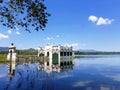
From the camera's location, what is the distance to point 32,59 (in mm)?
82812

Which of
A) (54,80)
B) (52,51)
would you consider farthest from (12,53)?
(52,51)

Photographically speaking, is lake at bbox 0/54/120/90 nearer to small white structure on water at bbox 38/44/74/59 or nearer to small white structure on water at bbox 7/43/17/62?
small white structure on water at bbox 7/43/17/62

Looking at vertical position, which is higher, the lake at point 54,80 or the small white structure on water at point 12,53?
the small white structure on water at point 12,53

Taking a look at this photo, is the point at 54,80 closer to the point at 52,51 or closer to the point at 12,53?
the point at 12,53

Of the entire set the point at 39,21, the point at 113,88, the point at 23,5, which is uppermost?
the point at 23,5

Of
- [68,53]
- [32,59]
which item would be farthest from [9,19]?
[68,53]

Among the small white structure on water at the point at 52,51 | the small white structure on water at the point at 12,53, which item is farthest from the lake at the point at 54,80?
the small white structure on water at the point at 52,51

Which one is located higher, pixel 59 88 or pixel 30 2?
pixel 30 2

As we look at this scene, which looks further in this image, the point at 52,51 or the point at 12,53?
the point at 52,51

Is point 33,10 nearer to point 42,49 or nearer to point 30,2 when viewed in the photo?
point 30,2

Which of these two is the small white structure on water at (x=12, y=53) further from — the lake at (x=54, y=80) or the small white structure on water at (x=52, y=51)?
the small white structure on water at (x=52, y=51)

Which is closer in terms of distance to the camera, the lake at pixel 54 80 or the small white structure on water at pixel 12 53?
the lake at pixel 54 80

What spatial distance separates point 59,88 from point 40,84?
120 inches

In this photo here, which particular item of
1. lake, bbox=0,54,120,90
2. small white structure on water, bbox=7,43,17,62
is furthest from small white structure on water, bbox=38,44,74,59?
lake, bbox=0,54,120,90
